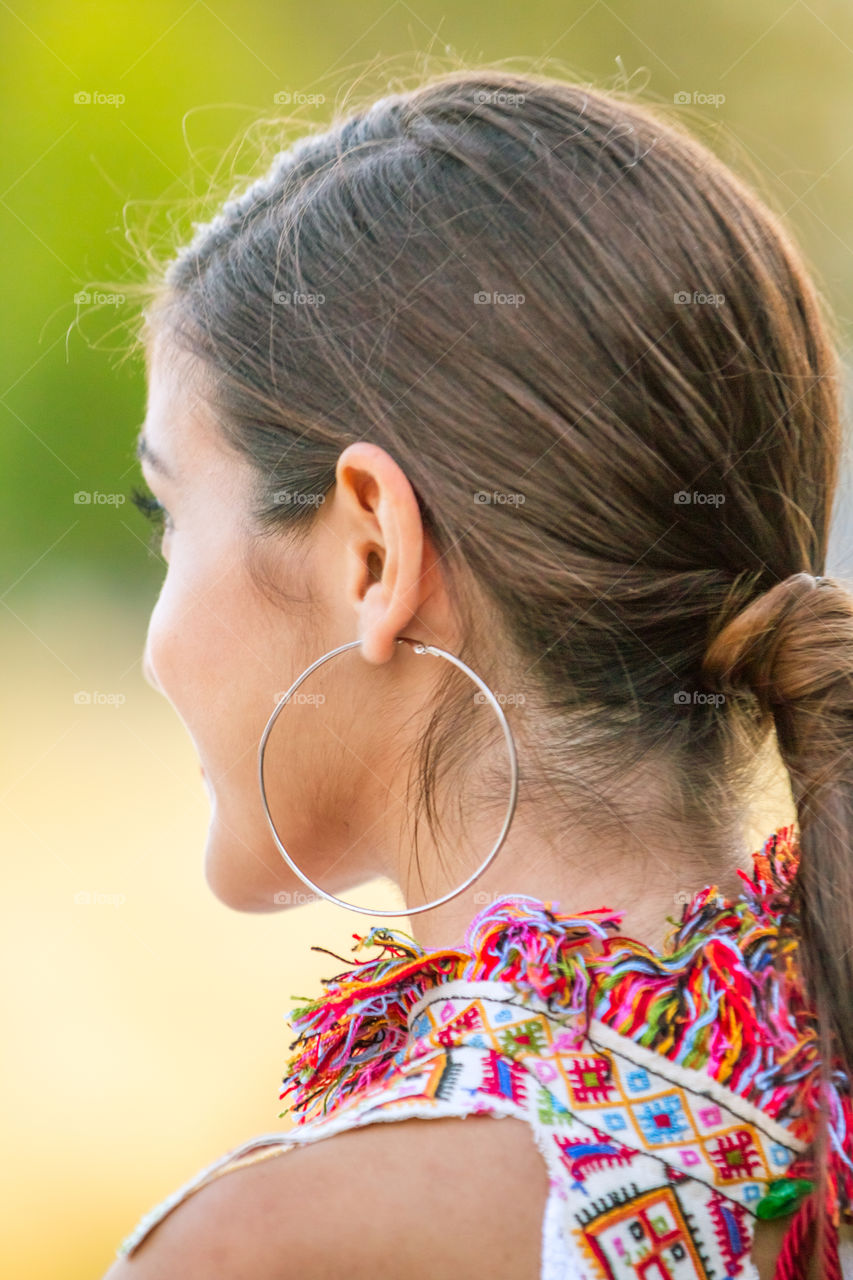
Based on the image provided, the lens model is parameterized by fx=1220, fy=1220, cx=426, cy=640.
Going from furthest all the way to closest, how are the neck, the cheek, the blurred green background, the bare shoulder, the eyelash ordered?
the blurred green background < the eyelash < the cheek < the neck < the bare shoulder

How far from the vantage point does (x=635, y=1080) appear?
594mm

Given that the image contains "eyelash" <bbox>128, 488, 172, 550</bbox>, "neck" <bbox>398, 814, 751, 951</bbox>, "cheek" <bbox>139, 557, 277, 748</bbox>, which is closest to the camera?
"neck" <bbox>398, 814, 751, 951</bbox>

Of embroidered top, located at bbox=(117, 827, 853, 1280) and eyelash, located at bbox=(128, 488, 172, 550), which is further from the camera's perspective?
eyelash, located at bbox=(128, 488, 172, 550)

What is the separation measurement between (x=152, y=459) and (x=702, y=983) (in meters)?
0.52

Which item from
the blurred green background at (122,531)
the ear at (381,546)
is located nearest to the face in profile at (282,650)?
the ear at (381,546)

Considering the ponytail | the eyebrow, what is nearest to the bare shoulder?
the ponytail

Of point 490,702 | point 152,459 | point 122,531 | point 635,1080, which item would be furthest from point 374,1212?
point 122,531

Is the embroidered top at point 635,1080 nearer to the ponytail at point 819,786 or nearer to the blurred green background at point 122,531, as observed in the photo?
the ponytail at point 819,786

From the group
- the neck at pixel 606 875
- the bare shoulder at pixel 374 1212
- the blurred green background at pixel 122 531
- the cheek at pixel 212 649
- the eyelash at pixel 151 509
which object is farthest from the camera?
the blurred green background at pixel 122 531

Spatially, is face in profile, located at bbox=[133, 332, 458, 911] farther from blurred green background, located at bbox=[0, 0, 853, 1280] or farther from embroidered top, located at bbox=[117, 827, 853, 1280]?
blurred green background, located at bbox=[0, 0, 853, 1280]

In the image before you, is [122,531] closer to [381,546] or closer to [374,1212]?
[381,546]

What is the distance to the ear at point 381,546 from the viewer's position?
0.70 meters

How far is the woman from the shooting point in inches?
22.8

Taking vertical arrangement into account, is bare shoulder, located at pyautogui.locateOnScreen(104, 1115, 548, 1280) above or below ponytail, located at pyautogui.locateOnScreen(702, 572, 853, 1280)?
below
